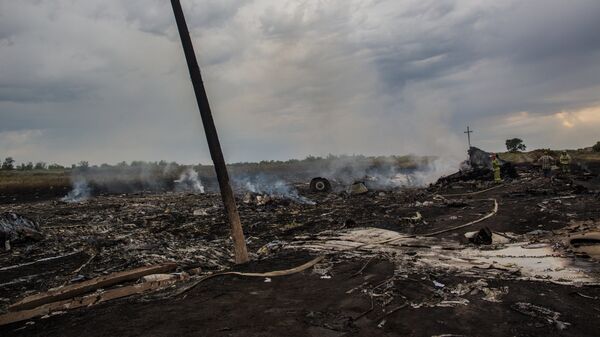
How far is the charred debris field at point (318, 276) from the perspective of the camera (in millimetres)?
4586

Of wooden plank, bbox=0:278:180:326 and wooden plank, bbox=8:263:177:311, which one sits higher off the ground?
wooden plank, bbox=8:263:177:311

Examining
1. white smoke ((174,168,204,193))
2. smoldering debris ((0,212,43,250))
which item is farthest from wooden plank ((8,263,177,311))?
white smoke ((174,168,204,193))

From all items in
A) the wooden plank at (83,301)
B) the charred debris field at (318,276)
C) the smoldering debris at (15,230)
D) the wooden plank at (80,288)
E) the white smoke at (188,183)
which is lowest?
the charred debris field at (318,276)

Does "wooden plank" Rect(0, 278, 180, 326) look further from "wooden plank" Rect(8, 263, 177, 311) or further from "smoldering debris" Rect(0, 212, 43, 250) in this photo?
"smoldering debris" Rect(0, 212, 43, 250)

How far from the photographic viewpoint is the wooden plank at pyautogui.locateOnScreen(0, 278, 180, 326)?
A: 5293 millimetres

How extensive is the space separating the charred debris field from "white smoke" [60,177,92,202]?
13063 mm

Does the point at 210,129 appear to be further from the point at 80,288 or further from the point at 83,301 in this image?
the point at 83,301

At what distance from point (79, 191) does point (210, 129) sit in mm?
26861

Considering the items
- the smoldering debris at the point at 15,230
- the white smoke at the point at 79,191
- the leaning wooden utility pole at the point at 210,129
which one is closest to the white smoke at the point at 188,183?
the white smoke at the point at 79,191

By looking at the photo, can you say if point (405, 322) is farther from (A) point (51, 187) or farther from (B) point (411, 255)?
(A) point (51, 187)

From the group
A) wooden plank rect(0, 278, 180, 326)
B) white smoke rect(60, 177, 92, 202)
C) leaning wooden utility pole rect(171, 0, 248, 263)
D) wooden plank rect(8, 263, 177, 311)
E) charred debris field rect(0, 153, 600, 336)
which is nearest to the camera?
charred debris field rect(0, 153, 600, 336)

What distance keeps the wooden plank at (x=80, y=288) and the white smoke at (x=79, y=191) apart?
67.4 feet

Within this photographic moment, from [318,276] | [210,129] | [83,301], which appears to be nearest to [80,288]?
[83,301]

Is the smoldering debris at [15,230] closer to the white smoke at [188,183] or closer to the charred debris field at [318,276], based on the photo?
the charred debris field at [318,276]
